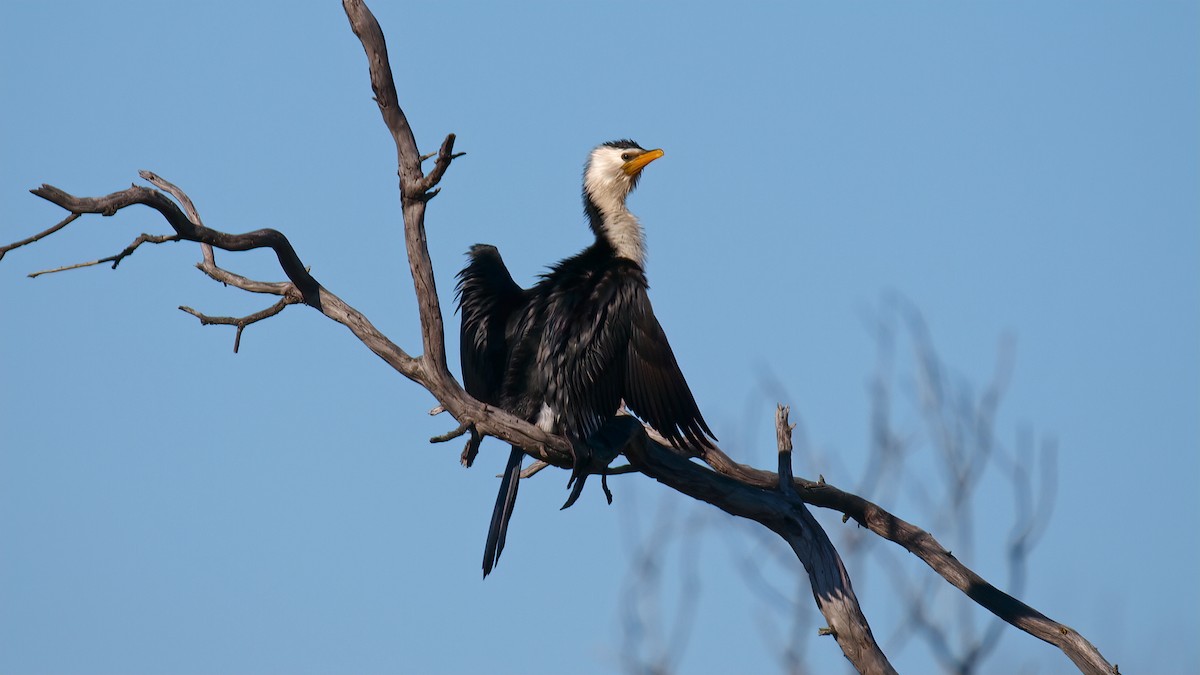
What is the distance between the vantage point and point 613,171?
6.86 metres

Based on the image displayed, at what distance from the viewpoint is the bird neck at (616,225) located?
6367 millimetres

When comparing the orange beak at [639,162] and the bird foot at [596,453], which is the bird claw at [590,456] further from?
the orange beak at [639,162]

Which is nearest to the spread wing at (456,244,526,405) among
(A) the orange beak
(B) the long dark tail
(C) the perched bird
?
(C) the perched bird

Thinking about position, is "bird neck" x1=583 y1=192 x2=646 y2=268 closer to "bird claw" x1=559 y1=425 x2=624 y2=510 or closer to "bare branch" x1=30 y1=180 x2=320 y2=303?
"bird claw" x1=559 y1=425 x2=624 y2=510

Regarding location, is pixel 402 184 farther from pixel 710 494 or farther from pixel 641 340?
pixel 710 494

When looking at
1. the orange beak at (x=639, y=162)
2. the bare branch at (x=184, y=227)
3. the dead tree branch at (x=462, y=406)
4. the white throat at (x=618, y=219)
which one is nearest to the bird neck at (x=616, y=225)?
the white throat at (x=618, y=219)

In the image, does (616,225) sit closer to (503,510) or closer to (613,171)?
(613,171)

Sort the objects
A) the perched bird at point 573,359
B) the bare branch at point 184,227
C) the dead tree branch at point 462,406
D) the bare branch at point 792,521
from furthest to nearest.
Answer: the perched bird at point 573,359, the bare branch at point 792,521, the dead tree branch at point 462,406, the bare branch at point 184,227

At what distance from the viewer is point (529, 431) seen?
500cm

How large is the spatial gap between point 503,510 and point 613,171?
2.30 meters

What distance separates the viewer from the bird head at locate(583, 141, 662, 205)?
680cm

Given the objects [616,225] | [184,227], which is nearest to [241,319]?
[184,227]

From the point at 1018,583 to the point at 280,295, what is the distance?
365cm

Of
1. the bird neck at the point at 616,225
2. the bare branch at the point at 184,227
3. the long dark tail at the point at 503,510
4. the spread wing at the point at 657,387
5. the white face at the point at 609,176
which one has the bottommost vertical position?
the long dark tail at the point at 503,510
